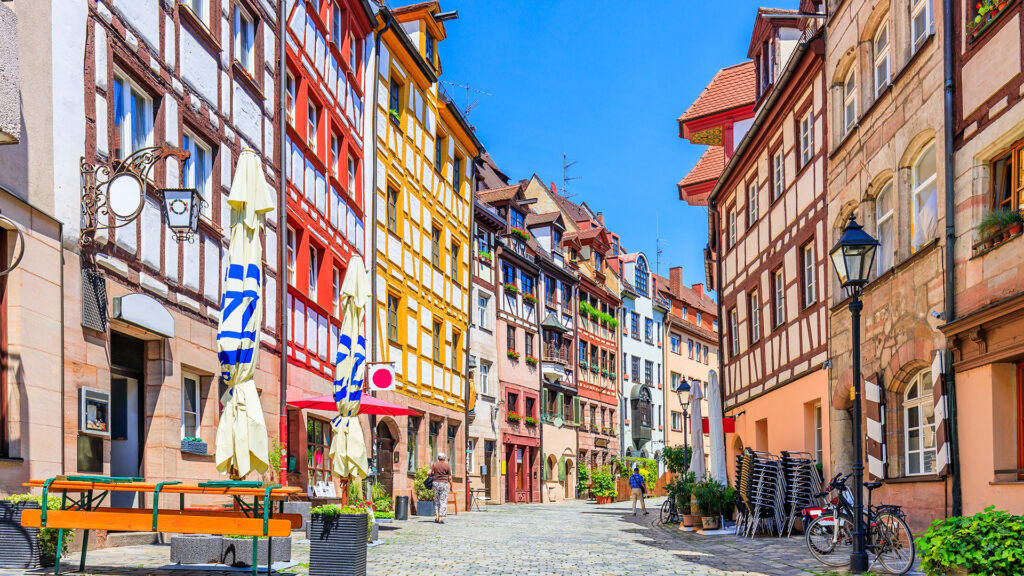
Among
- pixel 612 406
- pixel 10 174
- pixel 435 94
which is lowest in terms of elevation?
pixel 612 406

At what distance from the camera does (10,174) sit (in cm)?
1073

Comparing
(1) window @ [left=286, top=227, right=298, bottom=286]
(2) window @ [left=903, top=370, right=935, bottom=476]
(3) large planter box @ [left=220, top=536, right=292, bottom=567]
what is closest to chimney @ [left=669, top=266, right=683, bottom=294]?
(1) window @ [left=286, top=227, right=298, bottom=286]

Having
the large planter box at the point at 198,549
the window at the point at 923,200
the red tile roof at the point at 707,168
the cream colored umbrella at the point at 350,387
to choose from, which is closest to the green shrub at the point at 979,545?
the window at the point at 923,200

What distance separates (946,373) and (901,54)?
15.8 feet

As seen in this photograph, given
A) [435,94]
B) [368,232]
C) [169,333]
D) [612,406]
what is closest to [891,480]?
[169,333]

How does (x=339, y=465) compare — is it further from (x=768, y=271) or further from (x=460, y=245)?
(x=460, y=245)

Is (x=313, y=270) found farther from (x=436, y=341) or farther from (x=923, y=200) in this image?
(x=923, y=200)

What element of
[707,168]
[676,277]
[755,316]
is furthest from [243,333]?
[676,277]

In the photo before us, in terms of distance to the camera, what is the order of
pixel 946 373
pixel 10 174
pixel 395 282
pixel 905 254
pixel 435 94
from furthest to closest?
1. pixel 435 94
2. pixel 395 282
3. pixel 905 254
4. pixel 946 373
5. pixel 10 174

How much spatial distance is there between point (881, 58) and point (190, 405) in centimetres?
1133

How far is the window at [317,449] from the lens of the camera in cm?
2164

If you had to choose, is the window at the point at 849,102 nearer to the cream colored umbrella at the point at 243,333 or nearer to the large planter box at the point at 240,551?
the cream colored umbrella at the point at 243,333

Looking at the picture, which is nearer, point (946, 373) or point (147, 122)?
point (946, 373)

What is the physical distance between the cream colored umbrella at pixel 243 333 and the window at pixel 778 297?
1393 cm
